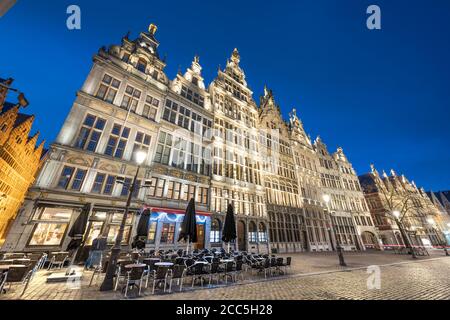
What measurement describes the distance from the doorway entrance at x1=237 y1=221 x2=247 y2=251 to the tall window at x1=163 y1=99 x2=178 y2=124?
15291mm

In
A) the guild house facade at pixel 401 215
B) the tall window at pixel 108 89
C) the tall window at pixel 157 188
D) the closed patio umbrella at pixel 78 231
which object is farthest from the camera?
the guild house facade at pixel 401 215

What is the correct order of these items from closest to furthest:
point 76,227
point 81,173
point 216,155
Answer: point 76,227 < point 81,173 < point 216,155

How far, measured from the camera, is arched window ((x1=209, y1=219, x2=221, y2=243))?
1904cm

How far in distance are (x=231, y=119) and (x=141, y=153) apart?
20.5 meters

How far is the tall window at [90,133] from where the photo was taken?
14.0m

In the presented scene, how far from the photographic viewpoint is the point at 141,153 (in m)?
7.67

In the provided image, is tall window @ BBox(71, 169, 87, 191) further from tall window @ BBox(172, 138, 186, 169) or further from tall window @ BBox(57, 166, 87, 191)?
tall window @ BBox(172, 138, 186, 169)

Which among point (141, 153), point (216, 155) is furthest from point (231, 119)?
point (141, 153)

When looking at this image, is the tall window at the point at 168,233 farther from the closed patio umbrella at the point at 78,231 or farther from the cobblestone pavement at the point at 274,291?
the cobblestone pavement at the point at 274,291

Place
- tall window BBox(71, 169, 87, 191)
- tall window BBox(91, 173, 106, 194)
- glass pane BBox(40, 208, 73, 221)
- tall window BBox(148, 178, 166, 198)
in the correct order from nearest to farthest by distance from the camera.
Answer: glass pane BBox(40, 208, 73, 221) → tall window BBox(71, 169, 87, 191) → tall window BBox(91, 173, 106, 194) → tall window BBox(148, 178, 166, 198)

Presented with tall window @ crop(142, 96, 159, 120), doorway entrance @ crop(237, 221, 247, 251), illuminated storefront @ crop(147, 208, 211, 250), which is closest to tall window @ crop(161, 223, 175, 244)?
illuminated storefront @ crop(147, 208, 211, 250)

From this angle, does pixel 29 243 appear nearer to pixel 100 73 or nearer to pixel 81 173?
pixel 81 173

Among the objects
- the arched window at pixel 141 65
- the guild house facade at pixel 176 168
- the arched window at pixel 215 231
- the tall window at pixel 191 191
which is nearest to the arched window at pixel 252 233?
the guild house facade at pixel 176 168

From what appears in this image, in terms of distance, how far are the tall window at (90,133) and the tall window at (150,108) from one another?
4221 mm
